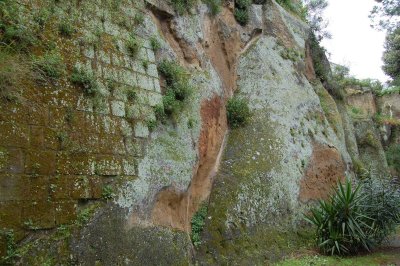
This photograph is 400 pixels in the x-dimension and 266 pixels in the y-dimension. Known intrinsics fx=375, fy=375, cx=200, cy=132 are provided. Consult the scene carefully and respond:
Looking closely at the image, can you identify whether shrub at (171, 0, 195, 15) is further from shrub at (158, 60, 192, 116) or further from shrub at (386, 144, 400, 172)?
shrub at (386, 144, 400, 172)

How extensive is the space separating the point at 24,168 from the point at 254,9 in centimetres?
971

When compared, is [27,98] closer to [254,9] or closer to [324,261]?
[324,261]

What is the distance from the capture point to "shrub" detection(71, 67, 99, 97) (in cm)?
568

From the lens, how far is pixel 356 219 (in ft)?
26.9

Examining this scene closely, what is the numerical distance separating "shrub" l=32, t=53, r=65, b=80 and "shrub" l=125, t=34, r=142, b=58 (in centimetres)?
156

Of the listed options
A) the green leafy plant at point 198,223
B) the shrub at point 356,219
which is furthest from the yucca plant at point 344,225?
the green leafy plant at point 198,223

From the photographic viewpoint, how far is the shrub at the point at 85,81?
5.68m

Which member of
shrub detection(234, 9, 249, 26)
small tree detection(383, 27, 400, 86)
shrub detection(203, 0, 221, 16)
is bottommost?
shrub detection(203, 0, 221, 16)

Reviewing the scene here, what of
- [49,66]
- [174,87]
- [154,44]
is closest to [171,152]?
[174,87]

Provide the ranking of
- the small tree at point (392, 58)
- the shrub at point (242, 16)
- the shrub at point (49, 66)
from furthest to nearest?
the small tree at point (392, 58) < the shrub at point (242, 16) < the shrub at point (49, 66)

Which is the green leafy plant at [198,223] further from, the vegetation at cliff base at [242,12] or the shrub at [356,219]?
the vegetation at cliff base at [242,12]

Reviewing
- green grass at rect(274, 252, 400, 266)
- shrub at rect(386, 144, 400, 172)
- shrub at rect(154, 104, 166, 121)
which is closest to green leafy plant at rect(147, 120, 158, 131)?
shrub at rect(154, 104, 166, 121)

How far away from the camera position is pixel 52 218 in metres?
4.69

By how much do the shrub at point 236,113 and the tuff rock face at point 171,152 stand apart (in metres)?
0.18
